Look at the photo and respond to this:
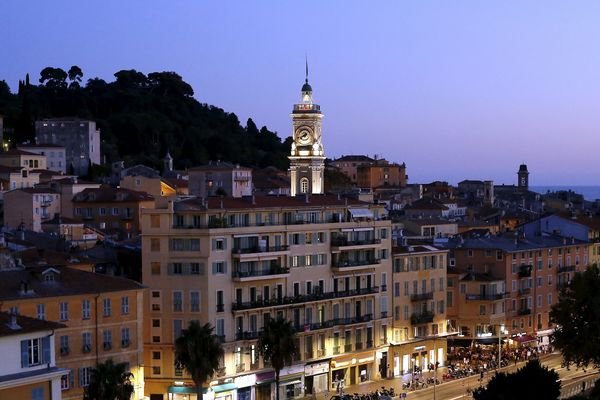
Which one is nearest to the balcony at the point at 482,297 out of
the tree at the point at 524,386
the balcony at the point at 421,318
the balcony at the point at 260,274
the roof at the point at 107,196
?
the balcony at the point at 421,318

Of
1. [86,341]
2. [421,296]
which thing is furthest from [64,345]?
[421,296]

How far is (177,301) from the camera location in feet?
213

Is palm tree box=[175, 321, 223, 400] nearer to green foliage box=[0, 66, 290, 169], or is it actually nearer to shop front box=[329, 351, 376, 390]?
shop front box=[329, 351, 376, 390]

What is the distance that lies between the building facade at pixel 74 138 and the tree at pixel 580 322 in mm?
74743

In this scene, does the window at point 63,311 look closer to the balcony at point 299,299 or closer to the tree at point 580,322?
the balcony at point 299,299

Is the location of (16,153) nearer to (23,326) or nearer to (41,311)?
(41,311)

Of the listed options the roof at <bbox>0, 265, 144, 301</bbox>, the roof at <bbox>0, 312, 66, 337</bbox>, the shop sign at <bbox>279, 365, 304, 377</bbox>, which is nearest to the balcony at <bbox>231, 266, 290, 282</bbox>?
the shop sign at <bbox>279, 365, 304, 377</bbox>

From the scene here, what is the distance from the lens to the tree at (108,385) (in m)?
46.9

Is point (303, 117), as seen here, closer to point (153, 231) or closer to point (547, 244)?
point (547, 244)

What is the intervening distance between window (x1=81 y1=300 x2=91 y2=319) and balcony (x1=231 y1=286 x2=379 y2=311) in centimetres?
1158

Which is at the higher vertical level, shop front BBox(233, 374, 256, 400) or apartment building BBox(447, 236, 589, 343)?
apartment building BBox(447, 236, 589, 343)

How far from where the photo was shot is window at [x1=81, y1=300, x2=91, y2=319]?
55812mm

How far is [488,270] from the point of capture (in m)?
87.9

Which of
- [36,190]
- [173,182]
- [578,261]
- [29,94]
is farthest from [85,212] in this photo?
[29,94]
